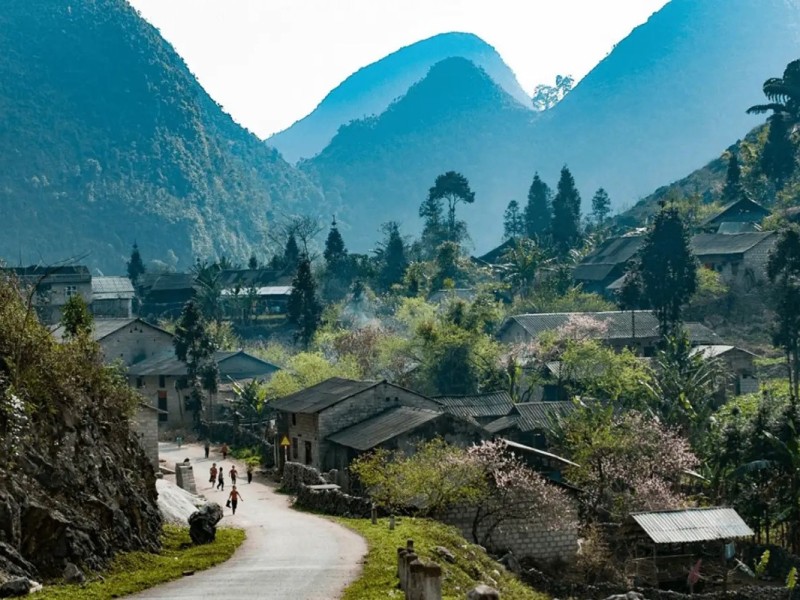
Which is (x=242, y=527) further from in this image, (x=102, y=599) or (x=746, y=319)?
(x=746, y=319)

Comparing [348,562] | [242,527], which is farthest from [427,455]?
[348,562]

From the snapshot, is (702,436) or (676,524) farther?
(702,436)

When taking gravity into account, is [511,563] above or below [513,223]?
below

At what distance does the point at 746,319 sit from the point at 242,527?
224ft

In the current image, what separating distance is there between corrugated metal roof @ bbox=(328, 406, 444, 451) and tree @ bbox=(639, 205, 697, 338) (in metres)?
34.7

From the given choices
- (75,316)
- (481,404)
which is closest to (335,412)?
(75,316)

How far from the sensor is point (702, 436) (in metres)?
60.2

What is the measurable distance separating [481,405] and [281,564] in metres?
41.7

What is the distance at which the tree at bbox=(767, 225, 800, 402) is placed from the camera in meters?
→ 72.6

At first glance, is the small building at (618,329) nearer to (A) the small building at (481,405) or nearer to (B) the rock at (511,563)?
(A) the small building at (481,405)

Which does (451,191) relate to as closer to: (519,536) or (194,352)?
(194,352)

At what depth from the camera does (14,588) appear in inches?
918

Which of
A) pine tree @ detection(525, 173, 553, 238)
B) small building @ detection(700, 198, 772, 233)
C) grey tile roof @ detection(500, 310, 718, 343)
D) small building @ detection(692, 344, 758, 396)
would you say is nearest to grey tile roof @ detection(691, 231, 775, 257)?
small building @ detection(700, 198, 772, 233)

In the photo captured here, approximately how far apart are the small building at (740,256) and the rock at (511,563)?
64.8 metres
